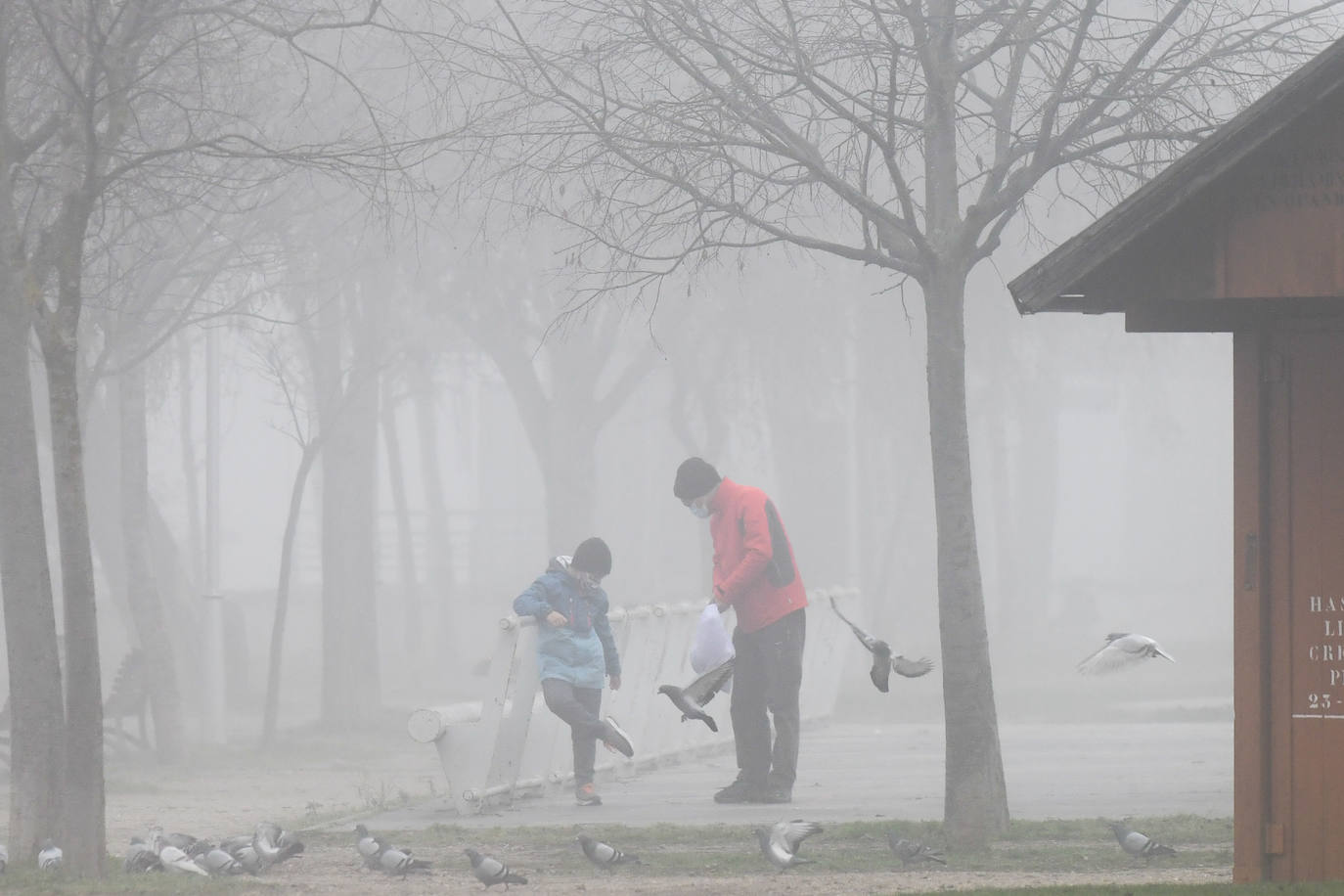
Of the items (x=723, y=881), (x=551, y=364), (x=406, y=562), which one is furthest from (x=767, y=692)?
(x=406, y=562)

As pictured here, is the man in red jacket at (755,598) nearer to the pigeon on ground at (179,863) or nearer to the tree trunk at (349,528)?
the pigeon on ground at (179,863)

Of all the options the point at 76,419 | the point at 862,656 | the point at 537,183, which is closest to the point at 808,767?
the point at 537,183

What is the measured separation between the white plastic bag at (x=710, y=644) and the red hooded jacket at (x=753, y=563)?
87cm

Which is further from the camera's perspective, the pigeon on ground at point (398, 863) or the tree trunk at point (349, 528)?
the tree trunk at point (349, 528)

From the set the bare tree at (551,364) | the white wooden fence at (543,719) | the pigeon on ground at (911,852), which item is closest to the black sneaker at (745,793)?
the white wooden fence at (543,719)

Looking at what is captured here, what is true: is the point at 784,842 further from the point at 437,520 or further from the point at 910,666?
the point at 437,520

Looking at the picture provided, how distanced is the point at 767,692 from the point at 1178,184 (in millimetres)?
5418

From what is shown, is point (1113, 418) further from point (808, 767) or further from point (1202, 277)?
point (1202, 277)

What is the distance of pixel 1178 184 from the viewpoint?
7.65 meters

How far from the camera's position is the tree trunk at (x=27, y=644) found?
1035cm

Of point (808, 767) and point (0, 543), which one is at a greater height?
point (0, 543)

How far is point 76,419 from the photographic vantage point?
10.0 m

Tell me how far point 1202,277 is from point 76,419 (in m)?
5.32

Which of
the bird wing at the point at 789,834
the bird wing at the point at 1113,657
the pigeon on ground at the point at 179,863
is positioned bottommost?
the pigeon on ground at the point at 179,863
